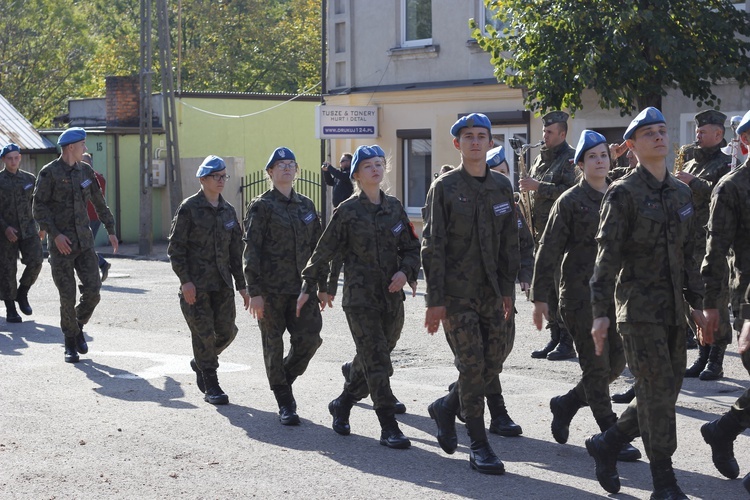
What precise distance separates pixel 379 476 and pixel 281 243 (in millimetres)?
2205

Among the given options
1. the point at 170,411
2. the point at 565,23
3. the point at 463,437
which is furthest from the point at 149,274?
the point at 463,437

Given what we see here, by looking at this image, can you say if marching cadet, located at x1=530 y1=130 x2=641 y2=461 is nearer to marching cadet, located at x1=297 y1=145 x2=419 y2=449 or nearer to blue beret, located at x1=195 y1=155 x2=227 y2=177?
marching cadet, located at x1=297 y1=145 x2=419 y2=449

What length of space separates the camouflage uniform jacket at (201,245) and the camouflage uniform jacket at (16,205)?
18.5ft

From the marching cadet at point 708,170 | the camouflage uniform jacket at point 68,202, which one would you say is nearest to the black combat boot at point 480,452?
the marching cadet at point 708,170

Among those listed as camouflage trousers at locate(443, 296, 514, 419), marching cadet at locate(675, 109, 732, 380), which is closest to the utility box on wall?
marching cadet at locate(675, 109, 732, 380)

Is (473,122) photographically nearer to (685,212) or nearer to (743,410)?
(685,212)

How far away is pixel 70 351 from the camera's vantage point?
11.6m

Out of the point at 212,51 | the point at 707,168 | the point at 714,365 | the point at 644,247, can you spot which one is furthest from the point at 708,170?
the point at 212,51

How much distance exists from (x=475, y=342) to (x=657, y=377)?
47.2 inches

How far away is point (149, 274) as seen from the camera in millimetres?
21406

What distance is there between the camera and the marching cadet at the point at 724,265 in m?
6.38

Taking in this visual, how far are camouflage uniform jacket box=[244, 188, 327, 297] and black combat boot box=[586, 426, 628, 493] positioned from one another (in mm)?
2829

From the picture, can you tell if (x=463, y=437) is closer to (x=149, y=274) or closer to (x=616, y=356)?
(x=616, y=356)

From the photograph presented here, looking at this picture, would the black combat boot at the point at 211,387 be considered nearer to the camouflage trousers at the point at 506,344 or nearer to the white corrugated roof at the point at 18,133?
the camouflage trousers at the point at 506,344
